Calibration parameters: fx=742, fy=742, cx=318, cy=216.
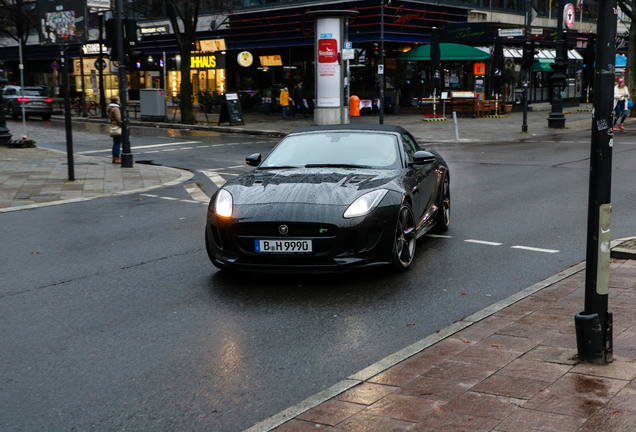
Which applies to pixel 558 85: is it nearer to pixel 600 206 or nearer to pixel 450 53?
pixel 450 53

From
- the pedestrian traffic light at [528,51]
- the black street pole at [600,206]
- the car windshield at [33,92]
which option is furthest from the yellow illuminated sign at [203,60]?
the black street pole at [600,206]

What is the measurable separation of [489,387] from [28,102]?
39346mm

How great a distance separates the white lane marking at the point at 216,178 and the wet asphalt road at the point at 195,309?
3194 mm

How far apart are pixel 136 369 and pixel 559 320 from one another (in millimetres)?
3076

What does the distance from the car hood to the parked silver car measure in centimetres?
3522

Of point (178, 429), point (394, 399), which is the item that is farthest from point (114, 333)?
point (394, 399)

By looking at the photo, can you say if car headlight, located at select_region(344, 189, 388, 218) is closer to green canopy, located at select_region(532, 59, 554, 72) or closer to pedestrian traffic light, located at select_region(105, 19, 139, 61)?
pedestrian traffic light, located at select_region(105, 19, 139, 61)

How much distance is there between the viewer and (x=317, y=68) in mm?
29859

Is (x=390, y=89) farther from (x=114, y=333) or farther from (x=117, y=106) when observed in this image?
(x=114, y=333)

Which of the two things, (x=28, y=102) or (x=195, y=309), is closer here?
(x=195, y=309)

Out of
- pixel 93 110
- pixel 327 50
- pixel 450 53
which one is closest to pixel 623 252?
pixel 327 50

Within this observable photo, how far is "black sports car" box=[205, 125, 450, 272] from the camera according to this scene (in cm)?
660

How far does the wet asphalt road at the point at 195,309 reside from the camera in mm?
4305

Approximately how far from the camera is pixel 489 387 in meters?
4.24
